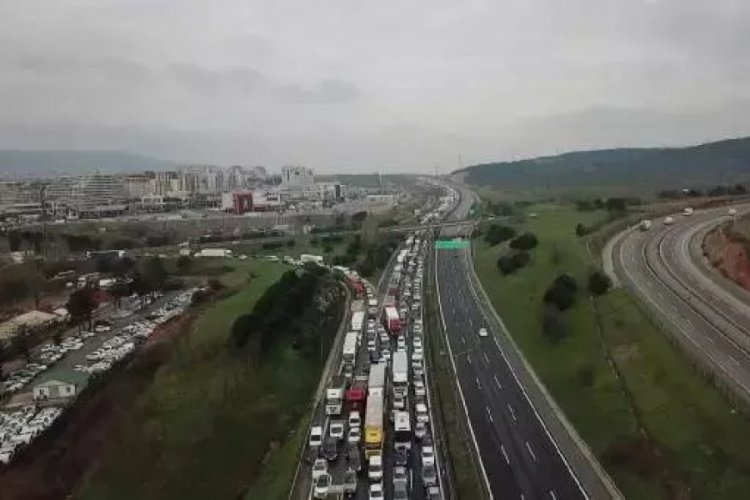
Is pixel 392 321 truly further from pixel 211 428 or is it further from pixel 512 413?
pixel 512 413

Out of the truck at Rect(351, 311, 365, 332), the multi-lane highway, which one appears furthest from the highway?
the truck at Rect(351, 311, 365, 332)

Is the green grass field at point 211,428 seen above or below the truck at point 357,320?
below

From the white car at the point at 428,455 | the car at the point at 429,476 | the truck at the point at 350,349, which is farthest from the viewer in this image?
the truck at the point at 350,349

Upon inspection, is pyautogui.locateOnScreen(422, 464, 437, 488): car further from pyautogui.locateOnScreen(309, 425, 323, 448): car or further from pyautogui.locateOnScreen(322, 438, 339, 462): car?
pyautogui.locateOnScreen(309, 425, 323, 448): car

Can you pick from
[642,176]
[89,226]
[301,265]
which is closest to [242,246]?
[301,265]

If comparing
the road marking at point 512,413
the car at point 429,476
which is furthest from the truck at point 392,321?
the car at point 429,476

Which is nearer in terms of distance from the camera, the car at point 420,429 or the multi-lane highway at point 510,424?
the multi-lane highway at point 510,424

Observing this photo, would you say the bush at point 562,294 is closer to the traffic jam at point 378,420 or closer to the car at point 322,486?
the traffic jam at point 378,420
